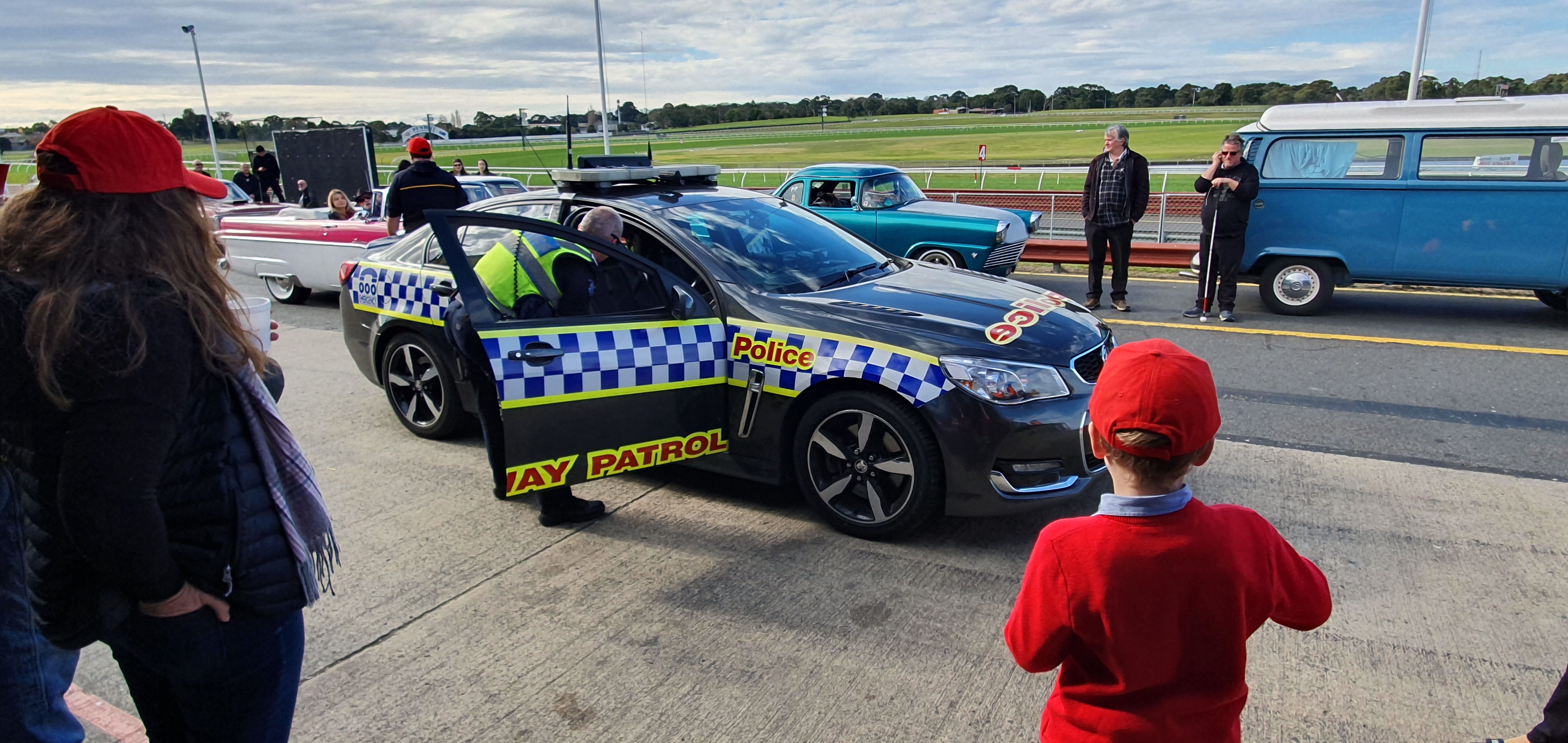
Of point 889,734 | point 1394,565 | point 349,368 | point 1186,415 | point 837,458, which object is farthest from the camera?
point 349,368

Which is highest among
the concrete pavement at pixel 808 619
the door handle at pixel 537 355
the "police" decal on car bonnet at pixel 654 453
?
the door handle at pixel 537 355

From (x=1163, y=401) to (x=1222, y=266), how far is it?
8.45m

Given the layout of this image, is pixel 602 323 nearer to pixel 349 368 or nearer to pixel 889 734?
pixel 889 734

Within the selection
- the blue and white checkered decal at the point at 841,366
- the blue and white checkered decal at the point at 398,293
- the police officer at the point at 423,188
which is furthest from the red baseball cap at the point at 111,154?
the police officer at the point at 423,188

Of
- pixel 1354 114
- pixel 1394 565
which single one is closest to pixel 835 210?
pixel 1354 114

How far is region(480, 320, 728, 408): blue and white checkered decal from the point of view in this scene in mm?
3768

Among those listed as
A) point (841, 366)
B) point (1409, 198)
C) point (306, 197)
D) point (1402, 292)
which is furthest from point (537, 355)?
point (306, 197)

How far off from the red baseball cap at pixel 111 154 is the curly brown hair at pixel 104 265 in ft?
0.06

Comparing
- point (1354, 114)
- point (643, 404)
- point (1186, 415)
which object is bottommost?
point (643, 404)

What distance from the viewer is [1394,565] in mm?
3898

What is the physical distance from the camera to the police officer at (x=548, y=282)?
4.20 m

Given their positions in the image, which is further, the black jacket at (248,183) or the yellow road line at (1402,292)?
the black jacket at (248,183)

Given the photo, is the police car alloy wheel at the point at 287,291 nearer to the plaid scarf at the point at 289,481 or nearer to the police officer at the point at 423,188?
the police officer at the point at 423,188

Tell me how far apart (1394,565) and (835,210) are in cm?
795
